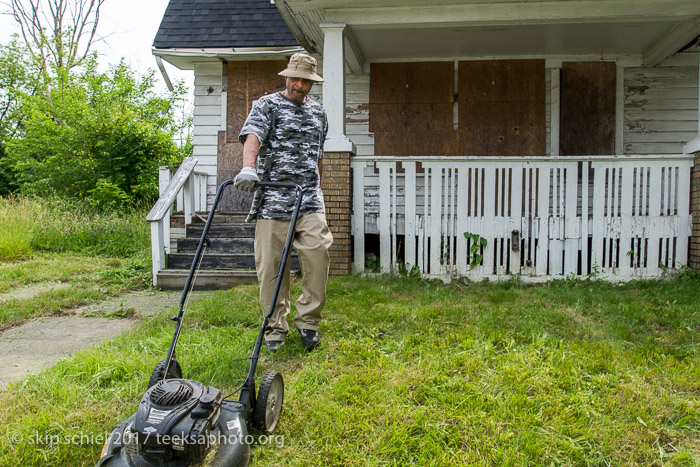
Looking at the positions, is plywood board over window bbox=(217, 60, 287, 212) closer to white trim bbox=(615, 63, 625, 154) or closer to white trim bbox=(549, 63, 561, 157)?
white trim bbox=(549, 63, 561, 157)

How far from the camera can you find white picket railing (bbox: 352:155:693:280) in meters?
6.14

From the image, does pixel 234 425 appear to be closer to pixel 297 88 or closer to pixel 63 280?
pixel 297 88

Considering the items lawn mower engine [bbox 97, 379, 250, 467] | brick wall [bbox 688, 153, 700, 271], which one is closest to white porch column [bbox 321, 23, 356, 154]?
brick wall [bbox 688, 153, 700, 271]

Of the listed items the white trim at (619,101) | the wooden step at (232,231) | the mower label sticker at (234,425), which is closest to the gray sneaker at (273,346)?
the mower label sticker at (234,425)

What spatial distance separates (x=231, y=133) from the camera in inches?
343

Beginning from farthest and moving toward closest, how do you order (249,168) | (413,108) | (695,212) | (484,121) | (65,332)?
(413,108), (484,121), (695,212), (65,332), (249,168)

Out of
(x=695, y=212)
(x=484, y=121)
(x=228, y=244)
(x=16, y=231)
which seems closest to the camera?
(x=695, y=212)

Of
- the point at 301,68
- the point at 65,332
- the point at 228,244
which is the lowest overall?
the point at 65,332

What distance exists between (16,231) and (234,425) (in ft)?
27.8

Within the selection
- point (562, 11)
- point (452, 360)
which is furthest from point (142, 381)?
point (562, 11)

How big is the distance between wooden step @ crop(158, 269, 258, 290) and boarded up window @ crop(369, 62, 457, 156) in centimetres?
325

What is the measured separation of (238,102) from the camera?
8.72 m

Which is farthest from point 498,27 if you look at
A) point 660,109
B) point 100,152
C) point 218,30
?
point 100,152

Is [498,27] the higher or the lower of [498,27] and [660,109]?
the higher
